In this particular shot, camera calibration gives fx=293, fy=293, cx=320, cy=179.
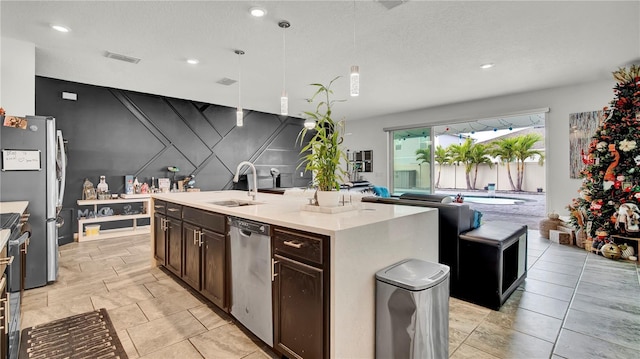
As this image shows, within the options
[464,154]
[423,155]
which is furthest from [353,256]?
[464,154]

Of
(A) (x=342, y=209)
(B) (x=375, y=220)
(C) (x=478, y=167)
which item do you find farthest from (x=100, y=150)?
(C) (x=478, y=167)

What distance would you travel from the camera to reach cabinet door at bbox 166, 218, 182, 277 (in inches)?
112

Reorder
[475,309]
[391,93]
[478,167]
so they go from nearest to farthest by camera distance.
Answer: [475,309], [391,93], [478,167]

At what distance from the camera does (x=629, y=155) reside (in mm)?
3801

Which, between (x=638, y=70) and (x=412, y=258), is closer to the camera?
(x=412, y=258)

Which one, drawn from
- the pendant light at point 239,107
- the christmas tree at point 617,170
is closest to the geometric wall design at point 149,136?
the pendant light at point 239,107

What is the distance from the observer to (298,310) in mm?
1590

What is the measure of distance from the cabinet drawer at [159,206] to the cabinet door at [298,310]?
201cm

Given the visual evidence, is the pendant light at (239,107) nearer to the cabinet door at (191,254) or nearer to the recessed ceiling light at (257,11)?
the recessed ceiling light at (257,11)

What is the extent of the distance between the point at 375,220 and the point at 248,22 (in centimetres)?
239

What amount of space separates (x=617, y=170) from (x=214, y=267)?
201 inches

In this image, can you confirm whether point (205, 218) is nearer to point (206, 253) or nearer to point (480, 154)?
point (206, 253)

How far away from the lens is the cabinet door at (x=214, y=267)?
2.22m

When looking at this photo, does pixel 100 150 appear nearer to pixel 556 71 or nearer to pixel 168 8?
pixel 168 8
